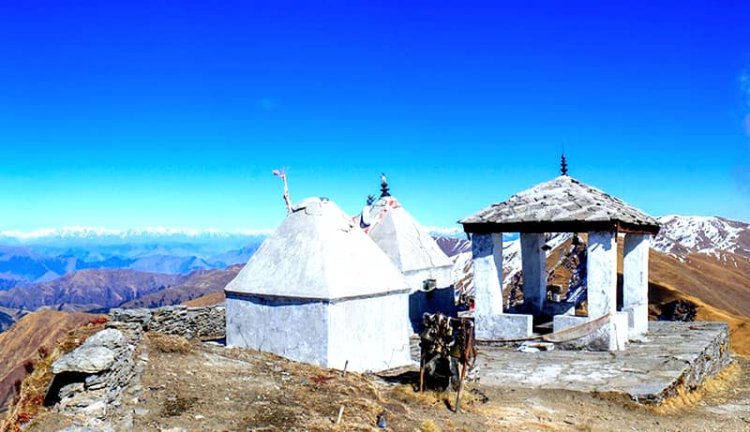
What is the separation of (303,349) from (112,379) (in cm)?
Result: 631

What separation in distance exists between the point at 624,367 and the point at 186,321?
13501 mm

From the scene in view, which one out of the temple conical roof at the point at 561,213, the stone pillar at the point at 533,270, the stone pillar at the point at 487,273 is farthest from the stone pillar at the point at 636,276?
the stone pillar at the point at 487,273

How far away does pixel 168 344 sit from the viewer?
15141 millimetres

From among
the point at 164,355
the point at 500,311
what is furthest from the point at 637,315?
the point at 164,355

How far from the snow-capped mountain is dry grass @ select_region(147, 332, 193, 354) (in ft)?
414

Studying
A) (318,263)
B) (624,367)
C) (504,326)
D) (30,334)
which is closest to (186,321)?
(318,263)

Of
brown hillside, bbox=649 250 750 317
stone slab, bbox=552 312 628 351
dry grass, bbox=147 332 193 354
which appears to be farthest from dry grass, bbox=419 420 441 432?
brown hillside, bbox=649 250 750 317

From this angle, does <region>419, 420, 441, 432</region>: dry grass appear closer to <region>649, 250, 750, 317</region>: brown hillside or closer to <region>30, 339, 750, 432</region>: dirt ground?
<region>30, 339, 750, 432</region>: dirt ground

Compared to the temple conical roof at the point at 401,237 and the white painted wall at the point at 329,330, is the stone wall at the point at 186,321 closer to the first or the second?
the white painted wall at the point at 329,330

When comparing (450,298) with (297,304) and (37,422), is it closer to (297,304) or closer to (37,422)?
(297,304)

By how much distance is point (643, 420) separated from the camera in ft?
37.2

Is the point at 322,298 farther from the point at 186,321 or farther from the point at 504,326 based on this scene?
the point at 186,321

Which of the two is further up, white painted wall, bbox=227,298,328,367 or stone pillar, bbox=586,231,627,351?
stone pillar, bbox=586,231,627,351

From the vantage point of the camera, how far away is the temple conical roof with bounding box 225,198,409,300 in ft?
51.9
